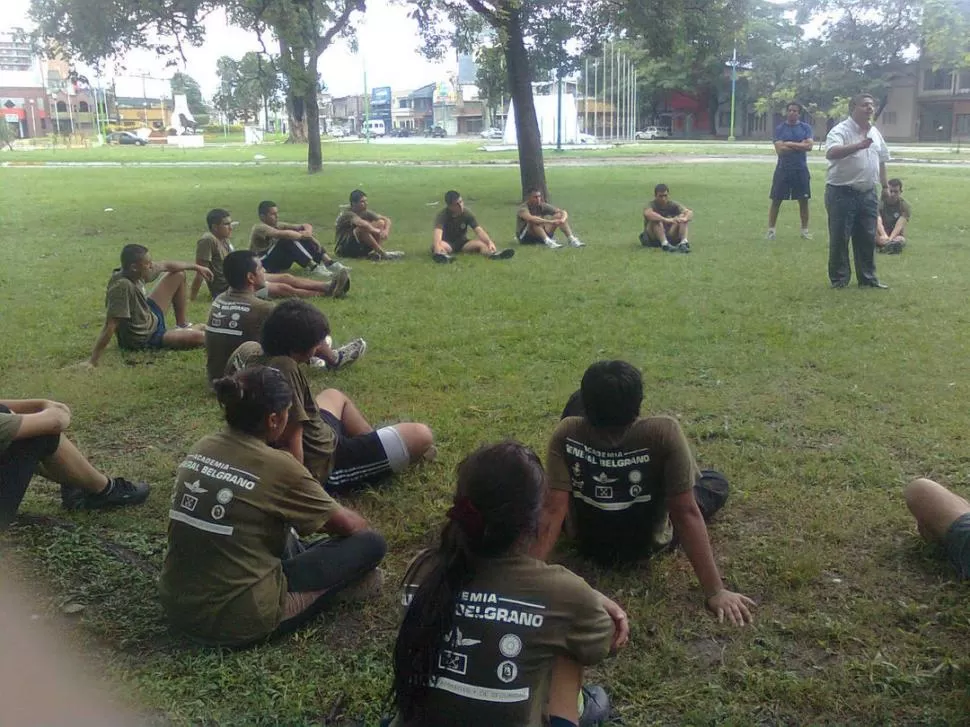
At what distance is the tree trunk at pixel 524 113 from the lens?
1742 cm

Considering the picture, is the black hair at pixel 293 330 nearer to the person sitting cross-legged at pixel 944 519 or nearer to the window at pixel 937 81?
the person sitting cross-legged at pixel 944 519

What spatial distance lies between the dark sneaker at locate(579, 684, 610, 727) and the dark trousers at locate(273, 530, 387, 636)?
41.4 inches

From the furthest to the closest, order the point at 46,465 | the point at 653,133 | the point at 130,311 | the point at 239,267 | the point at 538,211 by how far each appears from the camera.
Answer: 1. the point at 653,133
2. the point at 538,211
3. the point at 130,311
4. the point at 239,267
5. the point at 46,465

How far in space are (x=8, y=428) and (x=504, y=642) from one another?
268cm

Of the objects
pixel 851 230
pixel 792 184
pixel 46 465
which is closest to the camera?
pixel 46 465

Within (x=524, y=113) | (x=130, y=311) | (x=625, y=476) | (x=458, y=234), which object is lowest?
(x=625, y=476)

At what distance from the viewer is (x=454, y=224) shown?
1192 centimetres

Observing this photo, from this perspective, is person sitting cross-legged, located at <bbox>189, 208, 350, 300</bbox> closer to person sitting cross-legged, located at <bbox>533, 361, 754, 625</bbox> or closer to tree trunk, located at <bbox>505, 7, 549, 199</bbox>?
person sitting cross-legged, located at <bbox>533, 361, 754, 625</bbox>

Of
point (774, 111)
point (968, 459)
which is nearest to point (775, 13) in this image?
point (774, 111)

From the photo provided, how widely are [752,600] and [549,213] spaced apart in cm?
950

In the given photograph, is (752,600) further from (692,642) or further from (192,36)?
(192,36)

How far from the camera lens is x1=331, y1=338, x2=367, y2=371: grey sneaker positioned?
22.9 ft

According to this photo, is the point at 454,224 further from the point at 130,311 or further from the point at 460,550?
the point at 460,550

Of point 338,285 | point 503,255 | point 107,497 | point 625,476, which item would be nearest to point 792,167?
point 503,255
